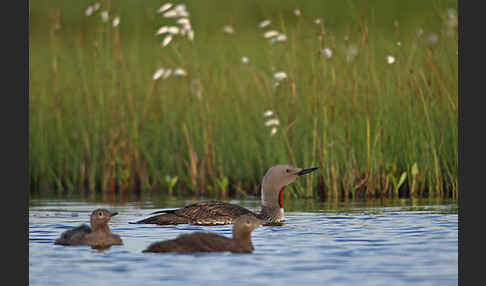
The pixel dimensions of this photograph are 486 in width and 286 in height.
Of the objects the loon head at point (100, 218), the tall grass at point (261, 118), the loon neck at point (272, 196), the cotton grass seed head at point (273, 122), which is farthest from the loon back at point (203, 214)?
the tall grass at point (261, 118)

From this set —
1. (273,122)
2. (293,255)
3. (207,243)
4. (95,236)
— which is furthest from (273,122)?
(293,255)

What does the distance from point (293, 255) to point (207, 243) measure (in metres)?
0.70

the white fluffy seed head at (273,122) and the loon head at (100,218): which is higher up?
the white fluffy seed head at (273,122)

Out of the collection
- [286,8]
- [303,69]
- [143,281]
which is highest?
[286,8]

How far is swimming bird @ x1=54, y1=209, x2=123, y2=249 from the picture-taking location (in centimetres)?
853

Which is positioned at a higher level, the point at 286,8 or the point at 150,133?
the point at 286,8

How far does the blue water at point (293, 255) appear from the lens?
22.7 ft

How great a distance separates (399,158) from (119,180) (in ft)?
12.3

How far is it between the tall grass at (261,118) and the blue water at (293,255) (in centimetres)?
160

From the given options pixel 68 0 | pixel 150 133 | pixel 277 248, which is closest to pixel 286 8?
pixel 68 0

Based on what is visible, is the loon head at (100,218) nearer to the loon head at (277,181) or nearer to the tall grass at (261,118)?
the loon head at (277,181)

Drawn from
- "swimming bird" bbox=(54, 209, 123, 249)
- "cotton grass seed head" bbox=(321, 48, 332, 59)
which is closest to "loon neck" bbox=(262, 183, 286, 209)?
"cotton grass seed head" bbox=(321, 48, 332, 59)

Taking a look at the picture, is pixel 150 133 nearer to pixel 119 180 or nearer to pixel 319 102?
pixel 119 180

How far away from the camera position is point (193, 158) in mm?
12984
